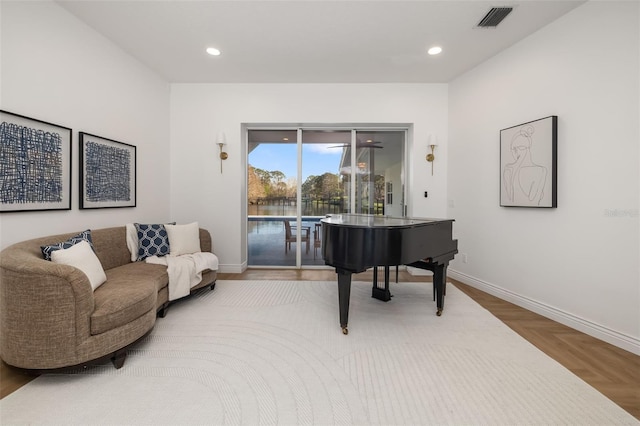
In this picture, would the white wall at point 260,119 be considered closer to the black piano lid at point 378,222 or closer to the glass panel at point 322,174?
the glass panel at point 322,174

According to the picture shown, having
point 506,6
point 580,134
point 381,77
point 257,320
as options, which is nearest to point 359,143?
point 381,77

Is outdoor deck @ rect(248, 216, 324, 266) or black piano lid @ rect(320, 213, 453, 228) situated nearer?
black piano lid @ rect(320, 213, 453, 228)

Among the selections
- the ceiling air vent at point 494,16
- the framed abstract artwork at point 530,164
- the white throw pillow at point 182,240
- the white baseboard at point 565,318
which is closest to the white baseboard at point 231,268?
the white throw pillow at point 182,240

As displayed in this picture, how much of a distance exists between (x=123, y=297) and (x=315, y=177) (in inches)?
128

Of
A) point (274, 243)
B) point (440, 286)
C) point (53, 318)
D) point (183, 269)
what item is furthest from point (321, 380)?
point (274, 243)

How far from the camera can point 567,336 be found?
93.2 inches

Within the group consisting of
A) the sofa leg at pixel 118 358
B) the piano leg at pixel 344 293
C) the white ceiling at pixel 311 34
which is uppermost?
the white ceiling at pixel 311 34

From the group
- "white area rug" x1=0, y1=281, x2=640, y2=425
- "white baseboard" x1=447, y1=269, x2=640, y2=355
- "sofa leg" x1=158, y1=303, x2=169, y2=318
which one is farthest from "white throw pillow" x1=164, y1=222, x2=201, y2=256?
"white baseboard" x1=447, y1=269, x2=640, y2=355

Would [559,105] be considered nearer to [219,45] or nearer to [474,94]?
[474,94]

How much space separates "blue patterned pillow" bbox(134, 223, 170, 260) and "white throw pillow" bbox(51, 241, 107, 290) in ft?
2.77

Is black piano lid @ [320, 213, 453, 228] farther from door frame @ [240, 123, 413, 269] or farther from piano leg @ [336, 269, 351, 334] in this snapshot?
door frame @ [240, 123, 413, 269]

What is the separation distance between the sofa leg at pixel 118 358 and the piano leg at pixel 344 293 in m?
1.68

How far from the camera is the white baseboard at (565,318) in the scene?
2178 mm

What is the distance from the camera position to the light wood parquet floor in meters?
1.68
